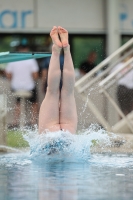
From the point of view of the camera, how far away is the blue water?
7051mm

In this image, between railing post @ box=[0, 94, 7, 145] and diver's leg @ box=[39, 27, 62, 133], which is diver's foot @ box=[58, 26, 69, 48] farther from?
railing post @ box=[0, 94, 7, 145]

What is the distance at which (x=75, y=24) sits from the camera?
19688 mm

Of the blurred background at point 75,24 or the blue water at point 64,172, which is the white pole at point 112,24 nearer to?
the blurred background at point 75,24

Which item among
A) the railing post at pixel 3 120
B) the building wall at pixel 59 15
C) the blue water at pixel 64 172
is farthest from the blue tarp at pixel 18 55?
the building wall at pixel 59 15

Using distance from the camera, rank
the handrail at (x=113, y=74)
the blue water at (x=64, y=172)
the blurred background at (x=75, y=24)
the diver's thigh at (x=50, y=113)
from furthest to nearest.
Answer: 1. the blurred background at (x=75, y=24)
2. the handrail at (x=113, y=74)
3. the diver's thigh at (x=50, y=113)
4. the blue water at (x=64, y=172)

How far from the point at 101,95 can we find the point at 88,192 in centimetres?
737

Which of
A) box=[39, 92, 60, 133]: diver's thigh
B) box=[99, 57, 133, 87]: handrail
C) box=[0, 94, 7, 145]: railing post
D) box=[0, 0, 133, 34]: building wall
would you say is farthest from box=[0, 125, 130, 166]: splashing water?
box=[0, 0, 133, 34]: building wall

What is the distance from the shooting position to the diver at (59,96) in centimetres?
988

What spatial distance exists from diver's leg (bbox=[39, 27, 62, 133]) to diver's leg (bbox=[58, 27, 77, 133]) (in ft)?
0.21

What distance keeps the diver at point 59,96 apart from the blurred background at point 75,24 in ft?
28.6

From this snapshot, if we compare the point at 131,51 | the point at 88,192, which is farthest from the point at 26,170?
the point at 131,51

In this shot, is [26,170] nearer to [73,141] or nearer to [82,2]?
[73,141]

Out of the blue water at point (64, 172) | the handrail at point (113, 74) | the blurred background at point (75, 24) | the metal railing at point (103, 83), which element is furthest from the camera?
the blurred background at point (75, 24)

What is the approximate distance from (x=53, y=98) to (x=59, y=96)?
86mm
